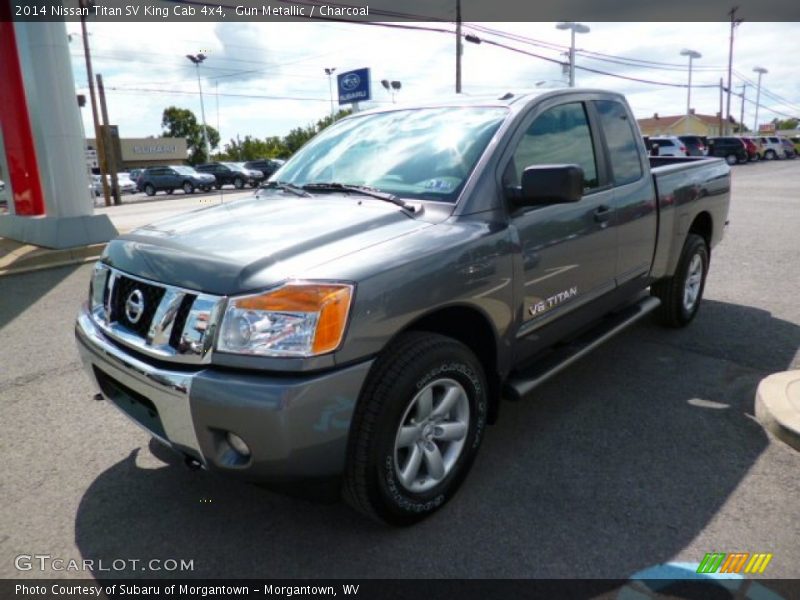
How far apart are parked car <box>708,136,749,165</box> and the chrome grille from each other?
139 ft

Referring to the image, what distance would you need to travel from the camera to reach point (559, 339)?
11.8ft

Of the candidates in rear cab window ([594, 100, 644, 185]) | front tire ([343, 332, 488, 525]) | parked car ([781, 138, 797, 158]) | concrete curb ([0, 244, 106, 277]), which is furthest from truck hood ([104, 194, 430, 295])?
parked car ([781, 138, 797, 158])

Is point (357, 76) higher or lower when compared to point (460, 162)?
higher

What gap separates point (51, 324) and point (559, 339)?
473 cm

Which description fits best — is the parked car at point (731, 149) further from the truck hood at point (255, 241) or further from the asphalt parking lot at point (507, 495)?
the truck hood at point (255, 241)

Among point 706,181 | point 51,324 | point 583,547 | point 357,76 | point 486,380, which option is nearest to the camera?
point 583,547

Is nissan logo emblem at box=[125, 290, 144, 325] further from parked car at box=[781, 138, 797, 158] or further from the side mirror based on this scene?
parked car at box=[781, 138, 797, 158]

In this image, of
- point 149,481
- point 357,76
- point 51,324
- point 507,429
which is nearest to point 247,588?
point 149,481

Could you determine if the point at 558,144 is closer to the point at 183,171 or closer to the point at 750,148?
the point at 183,171

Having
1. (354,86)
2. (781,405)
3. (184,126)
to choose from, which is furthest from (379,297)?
(184,126)

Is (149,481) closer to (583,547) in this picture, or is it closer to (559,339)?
(583,547)

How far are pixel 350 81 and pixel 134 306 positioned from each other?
28.4 m

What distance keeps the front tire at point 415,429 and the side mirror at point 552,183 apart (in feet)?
2.63

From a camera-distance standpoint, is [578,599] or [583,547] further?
[583,547]
